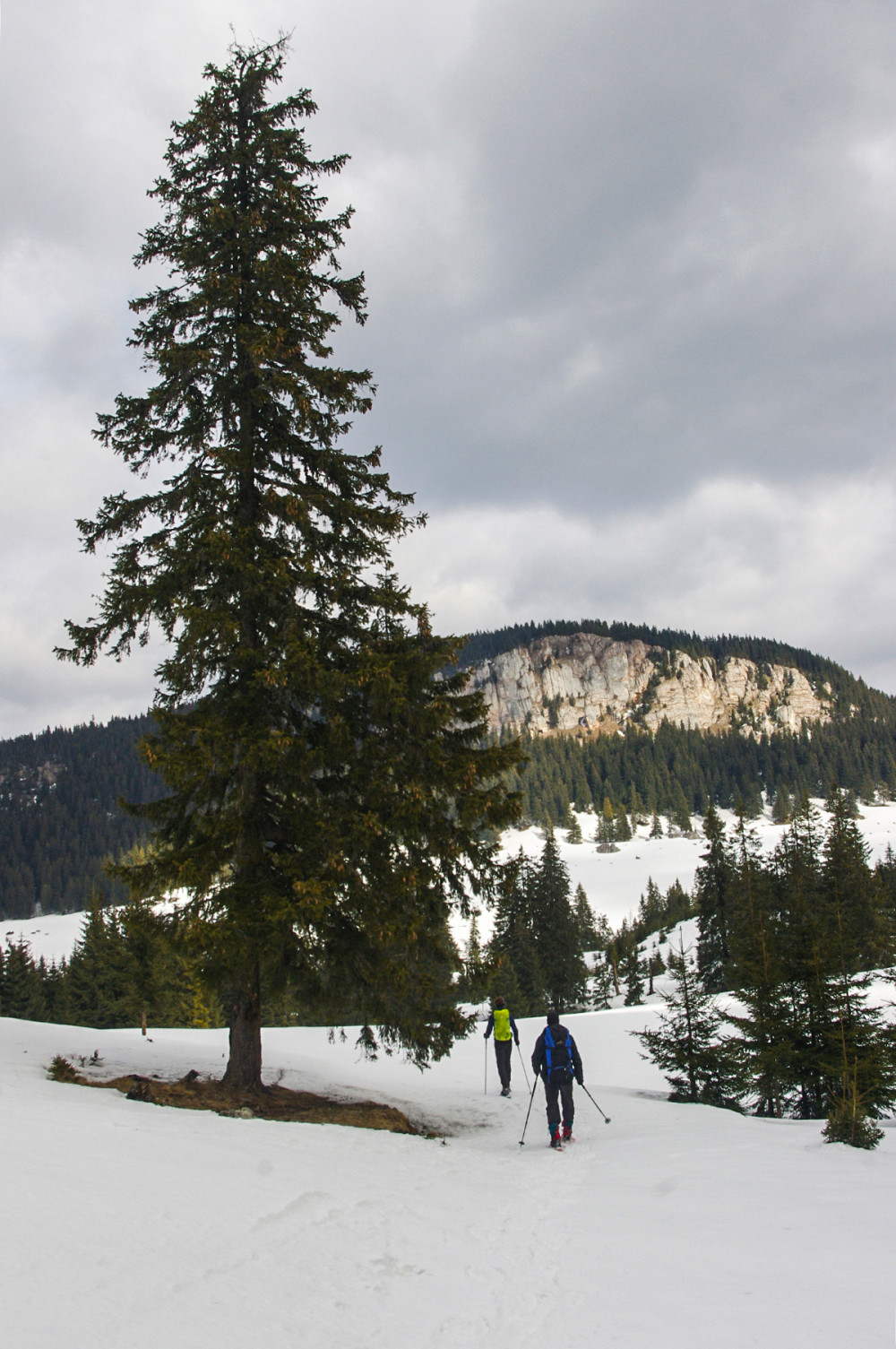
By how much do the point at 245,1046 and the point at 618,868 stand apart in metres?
118

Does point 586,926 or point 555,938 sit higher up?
point 555,938

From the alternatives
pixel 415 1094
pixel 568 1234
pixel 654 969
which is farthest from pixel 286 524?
pixel 654 969

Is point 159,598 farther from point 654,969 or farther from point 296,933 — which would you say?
point 654,969

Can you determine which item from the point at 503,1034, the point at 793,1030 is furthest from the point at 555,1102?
the point at 793,1030

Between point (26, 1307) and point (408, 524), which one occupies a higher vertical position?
point (408, 524)

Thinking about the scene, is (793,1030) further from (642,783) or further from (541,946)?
(642,783)

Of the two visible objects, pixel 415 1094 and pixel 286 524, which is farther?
pixel 415 1094

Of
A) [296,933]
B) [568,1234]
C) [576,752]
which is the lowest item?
[568,1234]

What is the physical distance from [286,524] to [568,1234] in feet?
29.6

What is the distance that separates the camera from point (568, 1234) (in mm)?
5164

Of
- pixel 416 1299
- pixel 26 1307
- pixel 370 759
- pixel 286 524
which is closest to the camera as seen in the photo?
pixel 26 1307

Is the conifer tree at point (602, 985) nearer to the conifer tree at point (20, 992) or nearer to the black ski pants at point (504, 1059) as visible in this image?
the conifer tree at point (20, 992)

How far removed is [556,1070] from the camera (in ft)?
30.7

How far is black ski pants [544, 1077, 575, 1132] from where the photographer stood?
911 cm
